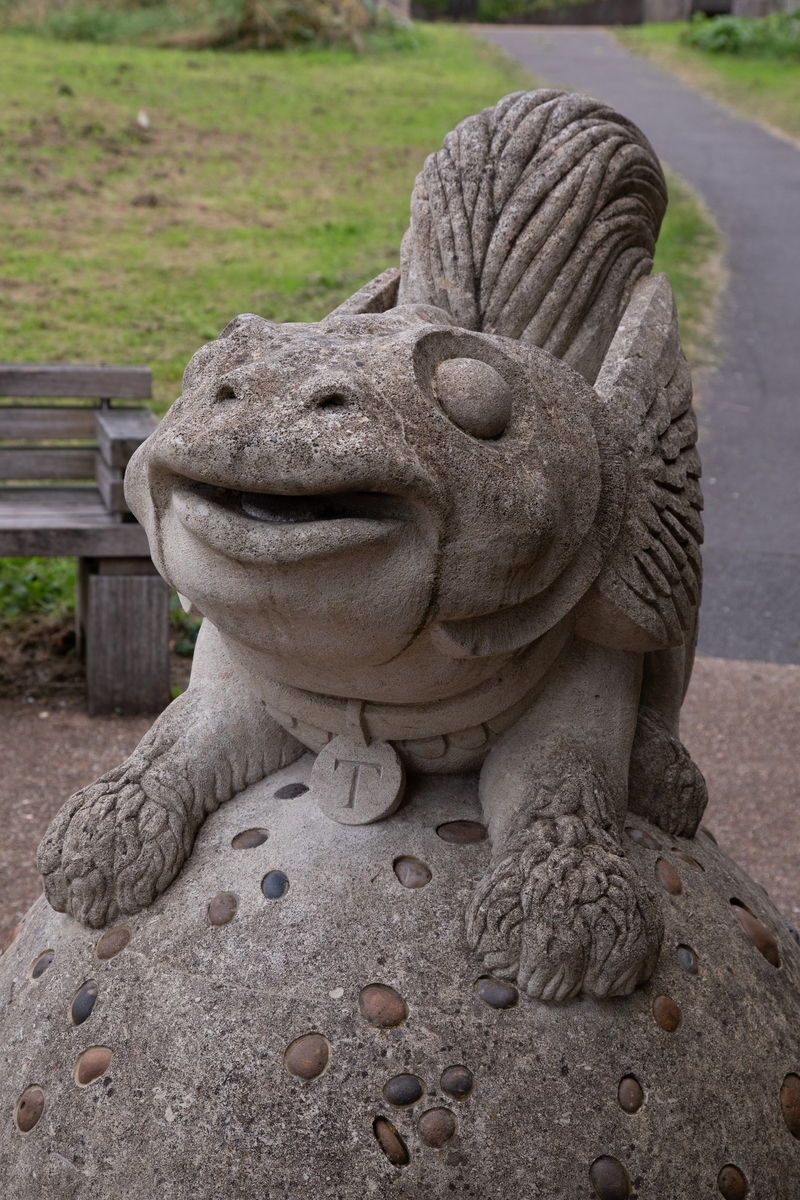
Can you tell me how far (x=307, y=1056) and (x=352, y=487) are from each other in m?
0.74

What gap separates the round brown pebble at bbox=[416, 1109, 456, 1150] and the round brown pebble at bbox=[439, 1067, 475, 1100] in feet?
0.08

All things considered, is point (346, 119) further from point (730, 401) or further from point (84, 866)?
point (84, 866)

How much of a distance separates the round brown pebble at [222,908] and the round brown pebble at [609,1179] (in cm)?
58

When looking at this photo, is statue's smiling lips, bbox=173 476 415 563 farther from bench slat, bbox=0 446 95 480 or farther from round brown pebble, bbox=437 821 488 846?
bench slat, bbox=0 446 95 480

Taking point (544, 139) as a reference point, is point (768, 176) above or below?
below

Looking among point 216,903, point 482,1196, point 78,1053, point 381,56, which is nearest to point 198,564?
point 216,903

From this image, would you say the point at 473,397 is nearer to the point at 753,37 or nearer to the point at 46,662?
the point at 46,662

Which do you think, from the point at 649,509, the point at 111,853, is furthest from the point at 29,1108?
the point at 649,509

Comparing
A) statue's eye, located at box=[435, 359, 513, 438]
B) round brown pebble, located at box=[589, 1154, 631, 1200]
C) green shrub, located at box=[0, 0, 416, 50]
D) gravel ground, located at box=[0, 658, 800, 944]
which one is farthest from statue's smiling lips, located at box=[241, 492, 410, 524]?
green shrub, located at box=[0, 0, 416, 50]

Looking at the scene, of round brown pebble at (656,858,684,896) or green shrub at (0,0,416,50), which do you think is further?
green shrub at (0,0,416,50)

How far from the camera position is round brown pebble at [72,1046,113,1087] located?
5.73 ft

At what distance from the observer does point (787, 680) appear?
4.98 meters

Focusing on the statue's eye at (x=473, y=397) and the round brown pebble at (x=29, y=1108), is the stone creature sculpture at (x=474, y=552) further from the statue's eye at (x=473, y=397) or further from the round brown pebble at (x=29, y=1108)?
the round brown pebble at (x=29, y=1108)

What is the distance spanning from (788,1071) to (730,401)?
659 cm
